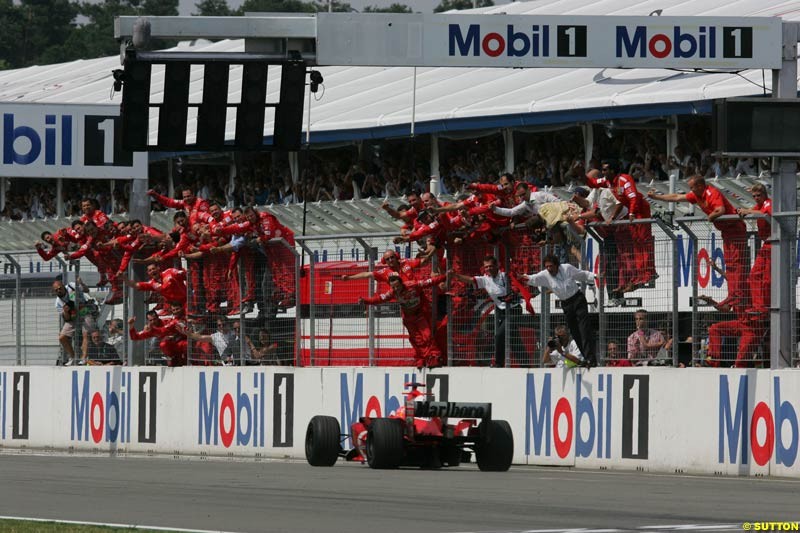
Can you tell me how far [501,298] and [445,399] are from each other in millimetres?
1335

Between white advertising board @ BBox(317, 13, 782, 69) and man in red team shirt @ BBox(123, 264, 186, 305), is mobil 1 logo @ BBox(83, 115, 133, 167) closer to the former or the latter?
man in red team shirt @ BBox(123, 264, 186, 305)

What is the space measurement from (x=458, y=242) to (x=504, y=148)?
14.4 meters

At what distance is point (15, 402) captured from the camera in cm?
2295

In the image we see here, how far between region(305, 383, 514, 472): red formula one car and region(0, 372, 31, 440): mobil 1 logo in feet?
27.6

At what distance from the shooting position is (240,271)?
63.9 feet

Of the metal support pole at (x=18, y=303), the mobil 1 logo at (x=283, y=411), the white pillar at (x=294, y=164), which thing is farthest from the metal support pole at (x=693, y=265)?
the white pillar at (x=294, y=164)

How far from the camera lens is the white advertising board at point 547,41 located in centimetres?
1591

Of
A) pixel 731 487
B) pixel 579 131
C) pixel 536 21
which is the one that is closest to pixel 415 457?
pixel 731 487

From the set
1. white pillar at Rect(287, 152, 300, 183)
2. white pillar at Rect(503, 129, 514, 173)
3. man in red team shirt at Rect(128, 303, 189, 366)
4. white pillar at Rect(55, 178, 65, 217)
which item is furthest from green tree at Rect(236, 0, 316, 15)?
Answer: man in red team shirt at Rect(128, 303, 189, 366)

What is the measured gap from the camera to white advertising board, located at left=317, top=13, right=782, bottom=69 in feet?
52.2

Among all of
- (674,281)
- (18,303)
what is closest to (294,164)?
(18,303)

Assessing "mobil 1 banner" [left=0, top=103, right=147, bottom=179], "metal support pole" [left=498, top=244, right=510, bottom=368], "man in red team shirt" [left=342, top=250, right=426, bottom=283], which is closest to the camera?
"metal support pole" [left=498, top=244, right=510, bottom=368]

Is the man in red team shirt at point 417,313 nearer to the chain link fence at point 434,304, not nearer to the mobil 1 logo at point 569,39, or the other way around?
the chain link fence at point 434,304

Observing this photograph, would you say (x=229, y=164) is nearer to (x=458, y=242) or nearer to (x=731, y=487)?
(x=458, y=242)
